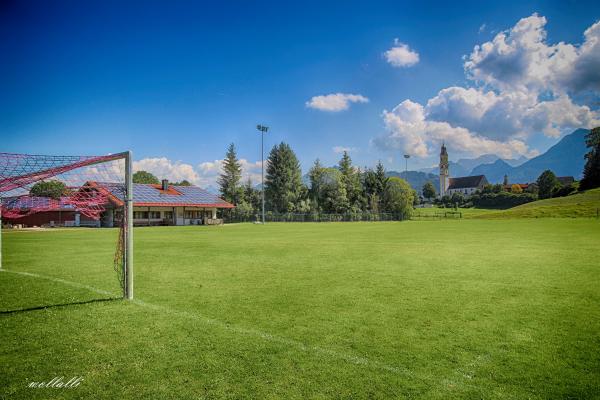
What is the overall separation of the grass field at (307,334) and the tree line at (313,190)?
63886 mm

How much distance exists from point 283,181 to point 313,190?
7481mm

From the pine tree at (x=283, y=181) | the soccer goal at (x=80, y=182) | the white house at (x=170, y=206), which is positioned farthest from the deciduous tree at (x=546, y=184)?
the soccer goal at (x=80, y=182)

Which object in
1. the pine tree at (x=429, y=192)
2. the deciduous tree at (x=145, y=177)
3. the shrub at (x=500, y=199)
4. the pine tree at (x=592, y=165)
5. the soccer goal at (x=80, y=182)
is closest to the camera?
the soccer goal at (x=80, y=182)

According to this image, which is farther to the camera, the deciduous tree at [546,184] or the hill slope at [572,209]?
the deciduous tree at [546,184]

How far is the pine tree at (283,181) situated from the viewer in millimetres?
75250

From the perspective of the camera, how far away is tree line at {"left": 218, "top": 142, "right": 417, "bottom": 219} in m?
75.9

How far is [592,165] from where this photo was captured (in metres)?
83.8

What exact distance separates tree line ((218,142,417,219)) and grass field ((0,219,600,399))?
63.9 metres

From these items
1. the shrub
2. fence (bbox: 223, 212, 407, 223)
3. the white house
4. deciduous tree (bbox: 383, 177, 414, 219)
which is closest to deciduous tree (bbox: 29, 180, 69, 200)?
the white house

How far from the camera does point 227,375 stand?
447cm

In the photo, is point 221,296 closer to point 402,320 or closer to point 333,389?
point 402,320

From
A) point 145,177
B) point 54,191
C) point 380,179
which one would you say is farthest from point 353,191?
point 54,191

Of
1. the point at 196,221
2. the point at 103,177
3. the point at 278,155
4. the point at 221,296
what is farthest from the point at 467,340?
the point at 278,155

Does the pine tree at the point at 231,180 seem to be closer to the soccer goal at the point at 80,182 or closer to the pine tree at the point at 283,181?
the pine tree at the point at 283,181
